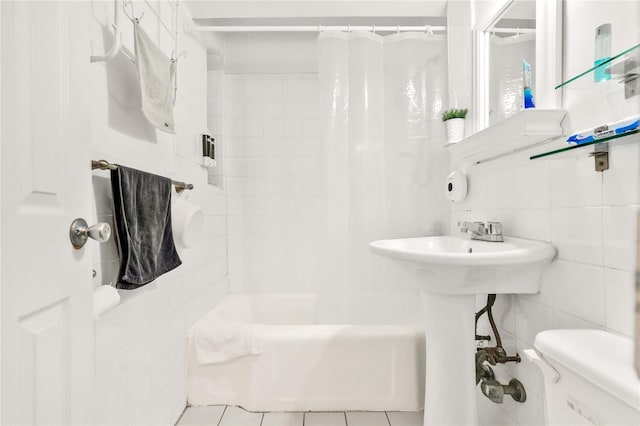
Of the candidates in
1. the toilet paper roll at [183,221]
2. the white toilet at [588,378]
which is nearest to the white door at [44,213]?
the toilet paper roll at [183,221]

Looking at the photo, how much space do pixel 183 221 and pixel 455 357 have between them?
1.19m

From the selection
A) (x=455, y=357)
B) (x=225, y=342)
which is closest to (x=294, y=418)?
(x=225, y=342)

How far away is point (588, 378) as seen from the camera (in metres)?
0.63

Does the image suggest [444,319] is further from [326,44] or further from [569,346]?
[326,44]

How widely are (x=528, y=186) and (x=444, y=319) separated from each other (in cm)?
56

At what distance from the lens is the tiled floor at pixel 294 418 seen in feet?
5.18

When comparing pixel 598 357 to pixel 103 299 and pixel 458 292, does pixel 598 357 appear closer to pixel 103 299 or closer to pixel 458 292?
pixel 458 292

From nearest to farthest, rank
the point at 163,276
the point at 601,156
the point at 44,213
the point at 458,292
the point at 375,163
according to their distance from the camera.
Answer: the point at 44,213 → the point at 601,156 → the point at 458,292 → the point at 163,276 → the point at 375,163

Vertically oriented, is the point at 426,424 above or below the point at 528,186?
below

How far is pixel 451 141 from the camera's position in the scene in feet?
5.32

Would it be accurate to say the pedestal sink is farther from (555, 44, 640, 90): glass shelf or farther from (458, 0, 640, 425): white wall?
(555, 44, 640, 90): glass shelf

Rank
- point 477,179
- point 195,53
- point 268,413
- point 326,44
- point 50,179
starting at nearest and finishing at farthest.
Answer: point 50,179, point 477,179, point 268,413, point 326,44, point 195,53

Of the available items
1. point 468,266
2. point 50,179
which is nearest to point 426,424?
point 468,266

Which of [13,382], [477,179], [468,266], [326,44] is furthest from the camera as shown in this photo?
[326,44]
